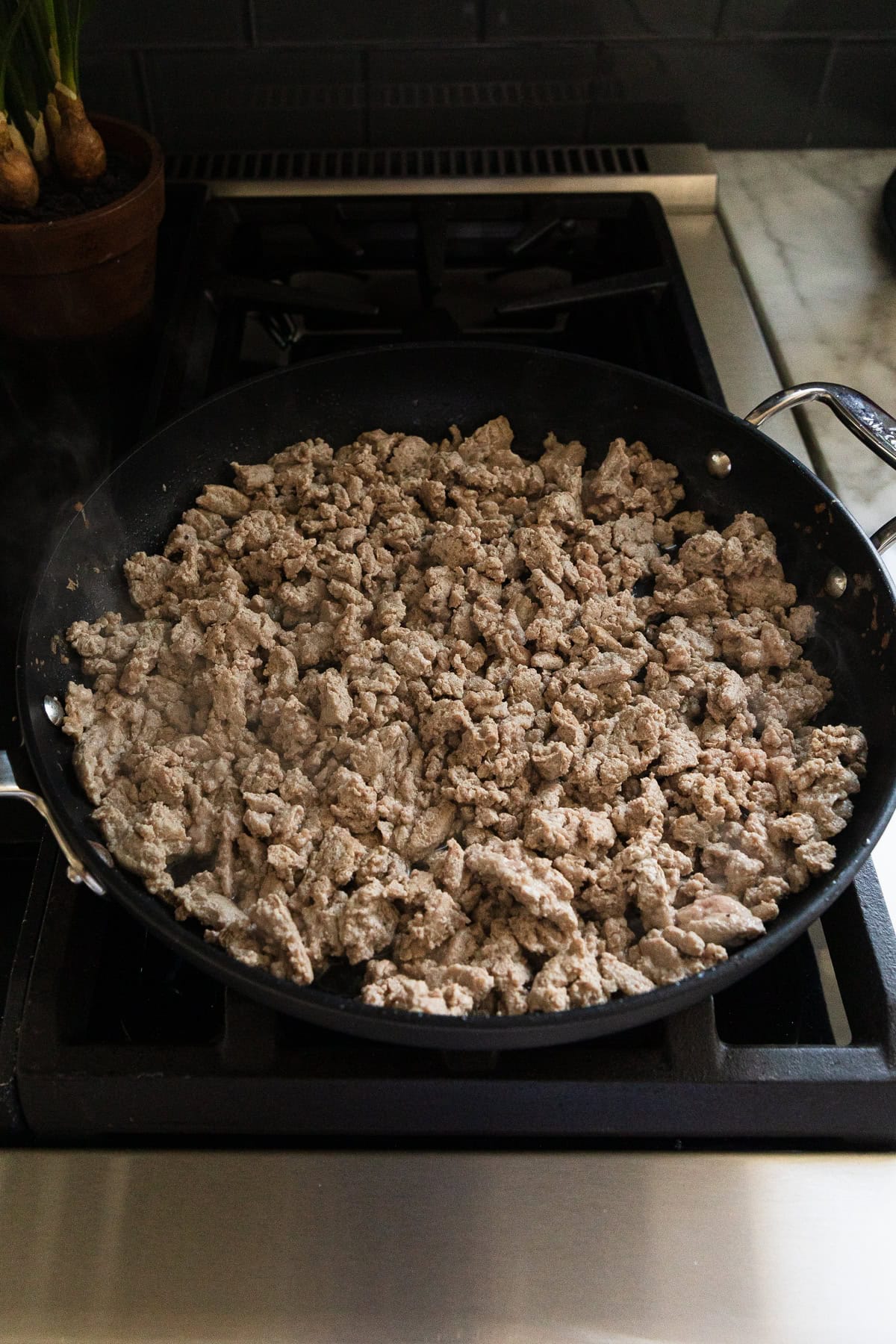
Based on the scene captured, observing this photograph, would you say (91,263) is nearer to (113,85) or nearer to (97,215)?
(97,215)

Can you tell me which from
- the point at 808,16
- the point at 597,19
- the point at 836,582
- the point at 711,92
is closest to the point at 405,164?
the point at 597,19

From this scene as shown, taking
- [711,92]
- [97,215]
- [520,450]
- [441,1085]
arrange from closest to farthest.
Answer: [441,1085], [97,215], [520,450], [711,92]

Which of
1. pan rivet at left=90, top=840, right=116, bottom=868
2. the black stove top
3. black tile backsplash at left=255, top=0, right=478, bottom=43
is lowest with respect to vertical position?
the black stove top

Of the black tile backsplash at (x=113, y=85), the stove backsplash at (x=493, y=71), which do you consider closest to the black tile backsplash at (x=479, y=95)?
the stove backsplash at (x=493, y=71)

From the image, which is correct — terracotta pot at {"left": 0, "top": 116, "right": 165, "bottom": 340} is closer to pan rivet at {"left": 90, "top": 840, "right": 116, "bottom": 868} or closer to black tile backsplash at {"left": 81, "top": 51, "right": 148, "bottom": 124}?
black tile backsplash at {"left": 81, "top": 51, "right": 148, "bottom": 124}

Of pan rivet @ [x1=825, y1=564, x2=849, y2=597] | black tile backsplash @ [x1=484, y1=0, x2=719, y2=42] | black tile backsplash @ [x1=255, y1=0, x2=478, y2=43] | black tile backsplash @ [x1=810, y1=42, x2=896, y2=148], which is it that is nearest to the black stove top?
pan rivet @ [x1=825, y1=564, x2=849, y2=597]

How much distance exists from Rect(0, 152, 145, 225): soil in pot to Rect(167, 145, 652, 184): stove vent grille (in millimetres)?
263

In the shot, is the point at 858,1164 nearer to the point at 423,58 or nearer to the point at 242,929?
the point at 242,929

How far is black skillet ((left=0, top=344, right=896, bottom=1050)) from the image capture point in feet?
1.98

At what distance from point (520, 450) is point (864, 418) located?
34 cm

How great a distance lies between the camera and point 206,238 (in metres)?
1.22

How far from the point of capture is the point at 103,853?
0.70 meters

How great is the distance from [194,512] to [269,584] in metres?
0.10

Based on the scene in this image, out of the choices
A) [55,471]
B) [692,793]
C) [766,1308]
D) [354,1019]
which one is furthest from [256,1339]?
[55,471]
